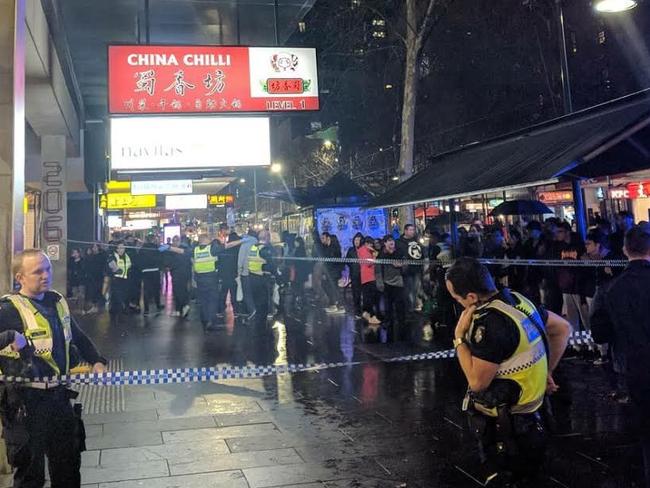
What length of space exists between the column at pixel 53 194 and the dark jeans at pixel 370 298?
22.7 feet

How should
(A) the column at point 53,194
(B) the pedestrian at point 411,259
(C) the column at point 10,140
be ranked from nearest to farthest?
(C) the column at point 10,140, (B) the pedestrian at point 411,259, (A) the column at point 53,194

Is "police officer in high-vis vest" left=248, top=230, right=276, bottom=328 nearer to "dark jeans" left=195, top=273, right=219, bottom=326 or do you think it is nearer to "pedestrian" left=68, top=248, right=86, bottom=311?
"dark jeans" left=195, top=273, right=219, bottom=326

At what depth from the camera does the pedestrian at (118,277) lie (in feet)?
44.8

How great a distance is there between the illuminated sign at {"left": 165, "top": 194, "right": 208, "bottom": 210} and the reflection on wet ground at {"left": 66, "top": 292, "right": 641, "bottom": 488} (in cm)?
1903

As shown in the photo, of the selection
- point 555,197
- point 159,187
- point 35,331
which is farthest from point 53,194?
point 555,197

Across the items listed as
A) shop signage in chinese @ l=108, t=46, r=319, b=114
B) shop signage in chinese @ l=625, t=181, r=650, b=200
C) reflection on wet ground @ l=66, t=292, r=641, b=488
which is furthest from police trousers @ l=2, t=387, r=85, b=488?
shop signage in chinese @ l=625, t=181, r=650, b=200

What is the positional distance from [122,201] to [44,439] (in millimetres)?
A: 20841

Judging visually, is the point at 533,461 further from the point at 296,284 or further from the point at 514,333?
the point at 296,284

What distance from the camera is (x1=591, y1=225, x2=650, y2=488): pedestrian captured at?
3518 millimetres

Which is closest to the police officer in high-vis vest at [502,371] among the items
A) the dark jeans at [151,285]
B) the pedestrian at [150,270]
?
the pedestrian at [150,270]

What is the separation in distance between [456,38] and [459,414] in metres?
19.9

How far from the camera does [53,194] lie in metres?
13.0

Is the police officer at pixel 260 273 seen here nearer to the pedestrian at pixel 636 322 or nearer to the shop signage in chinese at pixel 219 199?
the pedestrian at pixel 636 322

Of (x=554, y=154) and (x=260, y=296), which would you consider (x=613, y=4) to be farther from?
(x=260, y=296)
